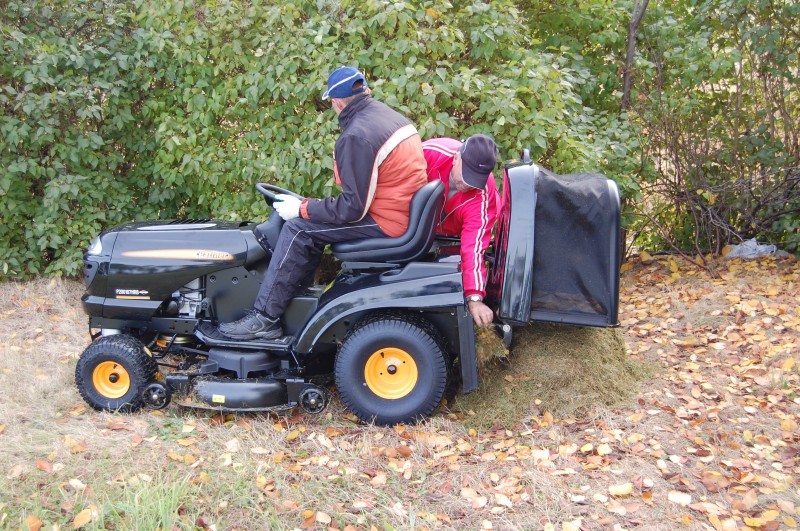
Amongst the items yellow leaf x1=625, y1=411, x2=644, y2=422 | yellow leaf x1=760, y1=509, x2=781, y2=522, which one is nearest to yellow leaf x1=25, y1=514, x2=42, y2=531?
yellow leaf x1=625, y1=411, x2=644, y2=422

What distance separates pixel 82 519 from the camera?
3293mm

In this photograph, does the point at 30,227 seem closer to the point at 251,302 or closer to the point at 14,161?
the point at 14,161

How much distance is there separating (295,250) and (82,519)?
1748 mm

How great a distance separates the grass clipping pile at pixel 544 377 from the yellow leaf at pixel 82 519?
204cm

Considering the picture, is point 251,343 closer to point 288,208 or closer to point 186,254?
point 186,254

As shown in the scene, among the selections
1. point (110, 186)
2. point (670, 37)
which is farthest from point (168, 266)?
point (670, 37)

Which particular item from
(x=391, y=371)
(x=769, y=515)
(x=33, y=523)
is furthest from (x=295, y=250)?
(x=769, y=515)

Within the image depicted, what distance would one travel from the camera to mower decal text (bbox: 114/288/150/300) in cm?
457

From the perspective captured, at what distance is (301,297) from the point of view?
4516 mm

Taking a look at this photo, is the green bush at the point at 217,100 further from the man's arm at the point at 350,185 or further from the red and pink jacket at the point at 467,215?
the man's arm at the point at 350,185

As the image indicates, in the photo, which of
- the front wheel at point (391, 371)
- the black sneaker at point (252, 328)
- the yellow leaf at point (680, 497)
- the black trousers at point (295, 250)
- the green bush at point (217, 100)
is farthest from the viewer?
the green bush at point (217, 100)

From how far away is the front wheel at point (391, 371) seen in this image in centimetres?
420

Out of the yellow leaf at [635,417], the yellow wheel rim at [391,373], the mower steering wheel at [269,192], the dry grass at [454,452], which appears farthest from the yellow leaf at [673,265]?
the mower steering wheel at [269,192]

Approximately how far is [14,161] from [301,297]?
11.7 feet
